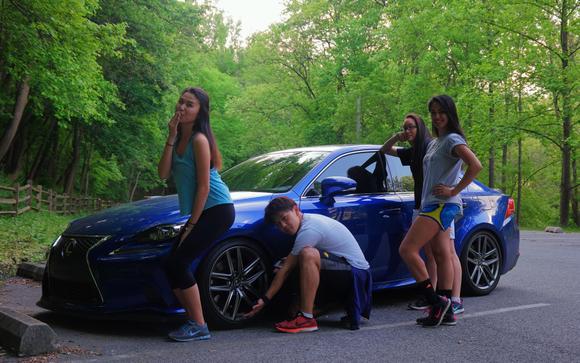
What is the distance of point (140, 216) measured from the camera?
4980 mm

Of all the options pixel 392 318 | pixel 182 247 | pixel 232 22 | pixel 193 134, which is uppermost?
pixel 232 22

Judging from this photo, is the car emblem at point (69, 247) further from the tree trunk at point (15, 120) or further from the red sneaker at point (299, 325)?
the tree trunk at point (15, 120)

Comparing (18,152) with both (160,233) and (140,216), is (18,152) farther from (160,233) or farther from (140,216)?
(160,233)

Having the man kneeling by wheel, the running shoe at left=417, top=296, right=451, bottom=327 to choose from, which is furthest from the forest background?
the running shoe at left=417, top=296, right=451, bottom=327

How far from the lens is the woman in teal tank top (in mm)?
4480

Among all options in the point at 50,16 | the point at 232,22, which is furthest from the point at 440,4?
the point at 232,22

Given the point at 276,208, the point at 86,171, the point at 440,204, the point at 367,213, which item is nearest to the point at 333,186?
the point at 367,213

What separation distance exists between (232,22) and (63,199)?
155 feet

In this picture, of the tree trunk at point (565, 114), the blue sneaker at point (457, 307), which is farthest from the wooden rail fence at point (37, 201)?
the tree trunk at point (565, 114)

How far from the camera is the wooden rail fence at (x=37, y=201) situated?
20.2m

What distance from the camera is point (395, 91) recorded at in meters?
33.3

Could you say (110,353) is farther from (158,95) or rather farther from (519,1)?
(519,1)

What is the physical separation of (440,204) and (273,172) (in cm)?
168

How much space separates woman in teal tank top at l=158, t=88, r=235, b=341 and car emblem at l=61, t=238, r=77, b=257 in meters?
0.91
